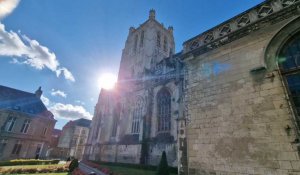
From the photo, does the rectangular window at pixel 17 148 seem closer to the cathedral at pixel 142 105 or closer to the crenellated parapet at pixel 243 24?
the cathedral at pixel 142 105

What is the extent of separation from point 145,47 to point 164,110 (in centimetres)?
1312

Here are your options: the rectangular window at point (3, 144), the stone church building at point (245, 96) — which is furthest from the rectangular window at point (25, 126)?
the stone church building at point (245, 96)

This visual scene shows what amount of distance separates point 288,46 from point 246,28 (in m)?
1.42

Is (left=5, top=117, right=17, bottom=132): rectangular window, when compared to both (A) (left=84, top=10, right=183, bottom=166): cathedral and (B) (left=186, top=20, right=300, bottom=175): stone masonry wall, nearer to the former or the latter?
(A) (left=84, top=10, right=183, bottom=166): cathedral

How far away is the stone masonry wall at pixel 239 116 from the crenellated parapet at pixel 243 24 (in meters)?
0.27

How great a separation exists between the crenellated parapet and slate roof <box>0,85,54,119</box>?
97.2 ft

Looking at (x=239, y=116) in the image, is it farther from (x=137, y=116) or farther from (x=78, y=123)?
(x=78, y=123)

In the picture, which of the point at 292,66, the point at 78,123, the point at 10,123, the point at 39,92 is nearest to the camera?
the point at 292,66

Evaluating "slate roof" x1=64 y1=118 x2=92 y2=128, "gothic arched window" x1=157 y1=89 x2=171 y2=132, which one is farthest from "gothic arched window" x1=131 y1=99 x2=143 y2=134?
"slate roof" x1=64 y1=118 x2=92 y2=128

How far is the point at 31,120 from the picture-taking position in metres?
26.6

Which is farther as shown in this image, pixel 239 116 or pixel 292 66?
pixel 239 116

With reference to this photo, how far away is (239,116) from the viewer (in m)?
4.99

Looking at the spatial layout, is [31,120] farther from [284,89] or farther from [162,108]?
[284,89]

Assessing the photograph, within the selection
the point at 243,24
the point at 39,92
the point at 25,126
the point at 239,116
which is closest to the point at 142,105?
the point at 243,24
